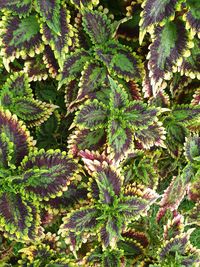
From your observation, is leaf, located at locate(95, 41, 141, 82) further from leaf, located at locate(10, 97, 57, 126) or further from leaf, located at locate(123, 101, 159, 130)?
leaf, located at locate(10, 97, 57, 126)

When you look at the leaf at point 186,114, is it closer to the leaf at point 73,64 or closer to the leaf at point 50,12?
the leaf at point 73,64

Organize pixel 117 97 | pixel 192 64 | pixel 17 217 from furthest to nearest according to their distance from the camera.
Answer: pixel 192 64, pixel 117 97, pixel 17 217

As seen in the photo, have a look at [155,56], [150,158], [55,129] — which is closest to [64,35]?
[155,56]

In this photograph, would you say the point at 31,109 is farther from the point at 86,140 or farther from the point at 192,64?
the point at 192,64

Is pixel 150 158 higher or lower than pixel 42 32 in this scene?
lower

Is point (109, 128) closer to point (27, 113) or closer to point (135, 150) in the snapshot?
point (135, 150)

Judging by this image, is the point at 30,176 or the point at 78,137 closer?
the point at 30,176

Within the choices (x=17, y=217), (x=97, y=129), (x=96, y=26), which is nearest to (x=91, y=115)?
(x=97, y=129)
